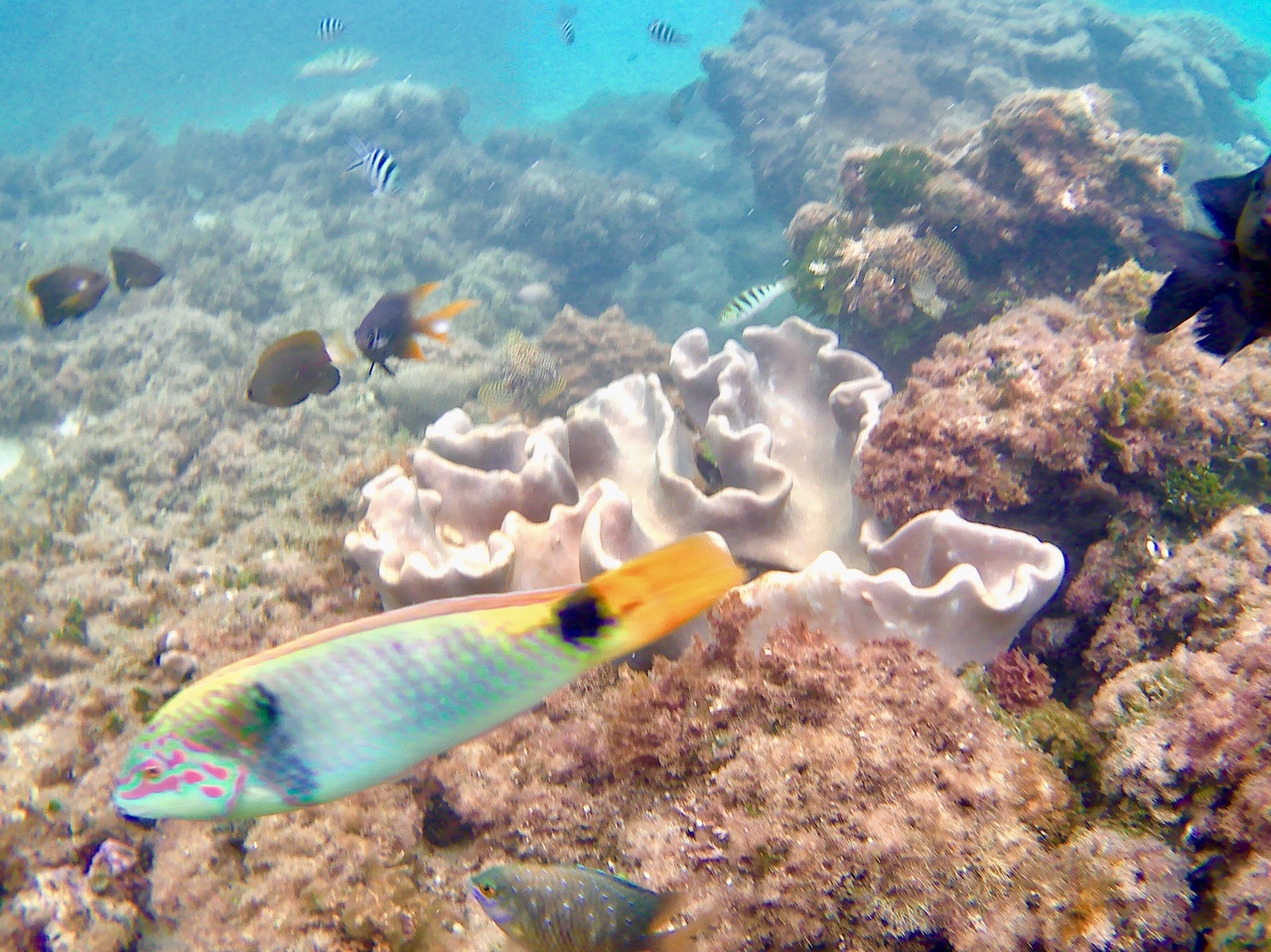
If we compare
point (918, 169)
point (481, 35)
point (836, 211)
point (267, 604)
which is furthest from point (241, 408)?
point (481, 35)

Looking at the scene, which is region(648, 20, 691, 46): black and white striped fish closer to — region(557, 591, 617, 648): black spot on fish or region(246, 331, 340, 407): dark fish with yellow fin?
region(246, 331, 340, 407): dark fish with yellow fin

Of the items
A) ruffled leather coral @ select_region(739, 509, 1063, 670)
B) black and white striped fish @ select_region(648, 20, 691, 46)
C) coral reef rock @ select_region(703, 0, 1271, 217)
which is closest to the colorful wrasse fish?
ruffled leather coral @ select_region(739, 509, 1063, 670)

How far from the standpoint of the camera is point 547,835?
7.11 ft

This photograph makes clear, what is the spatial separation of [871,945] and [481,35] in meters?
70.0

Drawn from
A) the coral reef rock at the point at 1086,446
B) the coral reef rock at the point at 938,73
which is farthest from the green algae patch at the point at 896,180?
the coral reef rock at the point at 938,73

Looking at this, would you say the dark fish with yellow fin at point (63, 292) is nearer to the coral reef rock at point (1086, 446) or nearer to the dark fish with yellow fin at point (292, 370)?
the dark fish with yellow fin at point (292, 370)

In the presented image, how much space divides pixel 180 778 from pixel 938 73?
756 inches

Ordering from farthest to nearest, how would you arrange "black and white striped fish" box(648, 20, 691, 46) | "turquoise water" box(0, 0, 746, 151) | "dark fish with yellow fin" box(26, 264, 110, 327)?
"turquoise water" box(0, 0, 746, 151) → "black and white striped fish" box(648, 20, 691, 46) → "dark fish with yellow fin" box(26, 264, 110, 327)

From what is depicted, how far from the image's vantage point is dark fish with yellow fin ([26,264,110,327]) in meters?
5.68

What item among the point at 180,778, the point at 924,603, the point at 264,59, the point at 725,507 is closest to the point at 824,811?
the point at 924,603

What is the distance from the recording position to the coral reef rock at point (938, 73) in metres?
14.9

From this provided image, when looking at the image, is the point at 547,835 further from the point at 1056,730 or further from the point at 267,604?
the point at 267,604

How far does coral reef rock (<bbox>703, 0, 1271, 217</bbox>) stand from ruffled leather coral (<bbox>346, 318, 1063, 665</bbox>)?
11.8m

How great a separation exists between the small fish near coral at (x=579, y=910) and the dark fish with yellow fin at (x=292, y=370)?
11.2 feet
